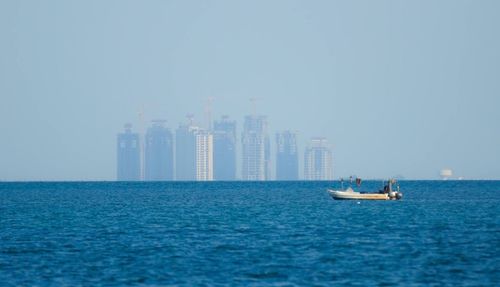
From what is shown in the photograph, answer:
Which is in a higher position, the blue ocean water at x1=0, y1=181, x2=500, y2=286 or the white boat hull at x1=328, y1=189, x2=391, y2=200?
the white boat hull at x1=328, y1=189, x2=391, y2=200

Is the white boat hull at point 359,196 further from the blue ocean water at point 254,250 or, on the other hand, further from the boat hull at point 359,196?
the blue ocean water at point 254,250

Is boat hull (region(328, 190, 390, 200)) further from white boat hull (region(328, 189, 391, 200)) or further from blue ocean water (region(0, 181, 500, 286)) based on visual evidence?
blue ocean water (region(0, 181, 500, 286))

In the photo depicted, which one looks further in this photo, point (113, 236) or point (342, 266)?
point (113, 236)

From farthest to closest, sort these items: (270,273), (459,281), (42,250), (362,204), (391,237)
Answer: (362,204) → (391,237) → (42,250) → (270,273) → (459,281)

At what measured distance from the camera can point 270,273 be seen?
54.3 meters

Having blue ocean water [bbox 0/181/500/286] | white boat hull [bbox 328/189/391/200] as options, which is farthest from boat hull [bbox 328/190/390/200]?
blue ocean water [bbox 0/181/500/286]

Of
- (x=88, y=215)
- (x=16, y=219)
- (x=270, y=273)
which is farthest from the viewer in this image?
(x=88, y=215)

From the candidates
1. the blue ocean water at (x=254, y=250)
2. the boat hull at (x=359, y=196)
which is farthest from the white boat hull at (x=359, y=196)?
the blue ocean water at (x=254, y=250)

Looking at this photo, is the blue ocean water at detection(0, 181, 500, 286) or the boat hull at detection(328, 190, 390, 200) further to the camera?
the boat hull at detection(328, 190, 390, 200)

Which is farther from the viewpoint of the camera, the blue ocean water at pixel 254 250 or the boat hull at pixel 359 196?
the boat hull at pixel 359 196

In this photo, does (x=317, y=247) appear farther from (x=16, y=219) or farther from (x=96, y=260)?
(x=16, y=219)

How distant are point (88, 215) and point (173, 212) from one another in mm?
10860

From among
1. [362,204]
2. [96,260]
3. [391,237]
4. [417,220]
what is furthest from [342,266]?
[362,204]

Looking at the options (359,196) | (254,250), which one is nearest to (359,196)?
(359,196)
